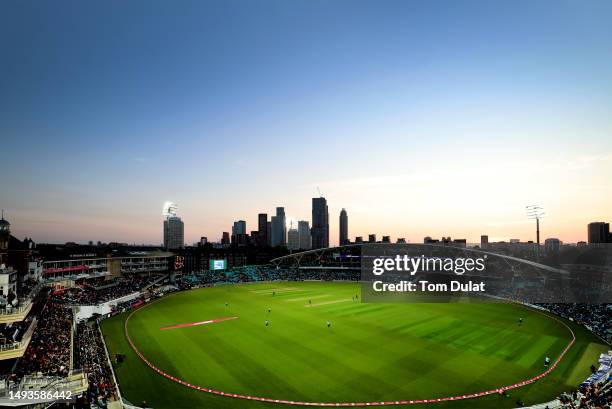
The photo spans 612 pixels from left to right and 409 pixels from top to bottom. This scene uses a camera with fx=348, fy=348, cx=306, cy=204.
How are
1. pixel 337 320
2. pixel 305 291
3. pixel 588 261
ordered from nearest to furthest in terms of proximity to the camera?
1. pixel 337 320
2. pixel 588 261
3. pixel 305 291

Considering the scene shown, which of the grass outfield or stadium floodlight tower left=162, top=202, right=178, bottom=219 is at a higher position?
stadium floodlight tower left=162, top=202, right=178, bottom=219

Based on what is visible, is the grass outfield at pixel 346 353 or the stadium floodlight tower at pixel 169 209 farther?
the stadium floodlight tower at pixel 169 209

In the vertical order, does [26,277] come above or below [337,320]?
above

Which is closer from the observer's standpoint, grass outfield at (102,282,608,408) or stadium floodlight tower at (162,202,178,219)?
grass outfield at (102,282,608,408)

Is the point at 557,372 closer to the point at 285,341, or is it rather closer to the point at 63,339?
the point at 285,341

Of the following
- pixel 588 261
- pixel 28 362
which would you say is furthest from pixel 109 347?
pixel 588 261

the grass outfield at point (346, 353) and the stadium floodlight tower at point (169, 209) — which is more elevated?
Answer: the stadium floodlight tower at point (169, 209)

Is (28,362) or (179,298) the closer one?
(28,362)

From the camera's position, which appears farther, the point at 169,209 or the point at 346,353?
the point at 169,209
